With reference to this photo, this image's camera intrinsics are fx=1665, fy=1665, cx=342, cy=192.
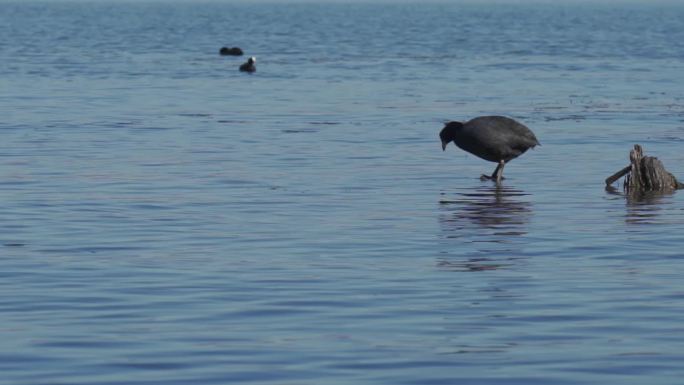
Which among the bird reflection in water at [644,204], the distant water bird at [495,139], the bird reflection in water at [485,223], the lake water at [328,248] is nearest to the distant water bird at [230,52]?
the lake water at [328,248]

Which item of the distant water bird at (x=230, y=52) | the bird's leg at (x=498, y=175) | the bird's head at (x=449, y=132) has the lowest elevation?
the distant water bird at (x=230, y=52)

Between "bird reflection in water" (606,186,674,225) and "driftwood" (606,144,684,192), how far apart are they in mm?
127

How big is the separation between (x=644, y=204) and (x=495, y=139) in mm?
3117

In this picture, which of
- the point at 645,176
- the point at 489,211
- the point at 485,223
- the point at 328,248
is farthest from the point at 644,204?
the point at 328,248

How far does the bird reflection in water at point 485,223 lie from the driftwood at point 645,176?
4.21ft

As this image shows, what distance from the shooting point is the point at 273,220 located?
56.8ft

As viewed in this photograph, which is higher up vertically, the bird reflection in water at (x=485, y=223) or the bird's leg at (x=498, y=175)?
the bird reflection in water at (x=485, y=223)

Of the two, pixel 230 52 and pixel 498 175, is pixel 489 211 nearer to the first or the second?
pixel 498 175

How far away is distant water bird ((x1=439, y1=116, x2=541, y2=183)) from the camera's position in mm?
21656

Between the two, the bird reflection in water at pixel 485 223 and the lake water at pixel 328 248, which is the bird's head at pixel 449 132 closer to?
the lake water at pixel 328 248

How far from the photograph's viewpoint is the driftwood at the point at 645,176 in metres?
20.3

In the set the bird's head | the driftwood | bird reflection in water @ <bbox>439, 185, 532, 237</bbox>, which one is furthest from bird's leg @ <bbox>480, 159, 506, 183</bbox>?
the driftwood

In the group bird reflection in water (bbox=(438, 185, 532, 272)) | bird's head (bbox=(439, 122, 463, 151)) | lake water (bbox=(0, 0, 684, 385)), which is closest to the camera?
lake water (bbox=(0, 0, 684, 385))

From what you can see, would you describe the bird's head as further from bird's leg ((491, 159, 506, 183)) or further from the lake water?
bird's leg ((491, 159, 506, 183))
